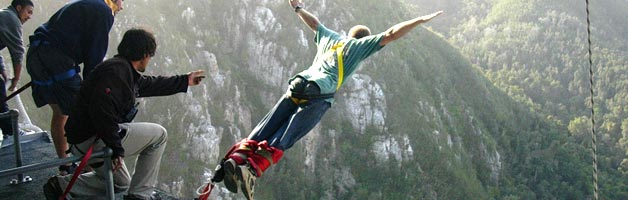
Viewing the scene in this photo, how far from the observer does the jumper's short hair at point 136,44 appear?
4.08 m

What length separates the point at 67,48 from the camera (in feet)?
16.3

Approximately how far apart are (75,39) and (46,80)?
0.46 m

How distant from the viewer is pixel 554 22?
528 feet

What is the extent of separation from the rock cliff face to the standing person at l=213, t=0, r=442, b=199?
57.0 m

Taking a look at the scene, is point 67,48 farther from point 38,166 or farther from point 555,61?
point 555,61

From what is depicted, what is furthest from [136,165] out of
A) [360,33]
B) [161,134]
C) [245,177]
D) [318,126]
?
[318,126]

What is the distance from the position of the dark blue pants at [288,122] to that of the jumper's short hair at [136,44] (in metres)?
1.29

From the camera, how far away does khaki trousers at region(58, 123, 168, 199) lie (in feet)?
14.0

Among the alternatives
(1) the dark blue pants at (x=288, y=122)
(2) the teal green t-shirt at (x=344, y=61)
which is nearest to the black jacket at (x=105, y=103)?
(1) the dark blue pants at (x=288, y=122)

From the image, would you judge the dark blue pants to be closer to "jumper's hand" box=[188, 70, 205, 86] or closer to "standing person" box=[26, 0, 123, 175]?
"jumper's hand" box=[188, 70, 205, 86]

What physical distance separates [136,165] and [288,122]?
4.28 ft

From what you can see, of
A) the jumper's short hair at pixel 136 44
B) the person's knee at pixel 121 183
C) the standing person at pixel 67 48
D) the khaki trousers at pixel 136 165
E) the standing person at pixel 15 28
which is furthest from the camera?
the standing person at pixel 15 28

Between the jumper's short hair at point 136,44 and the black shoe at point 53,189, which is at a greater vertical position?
the jumper's short hair at point 136,44

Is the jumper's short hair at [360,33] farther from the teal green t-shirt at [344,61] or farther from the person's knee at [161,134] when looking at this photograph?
the person's knee at [161,134]
